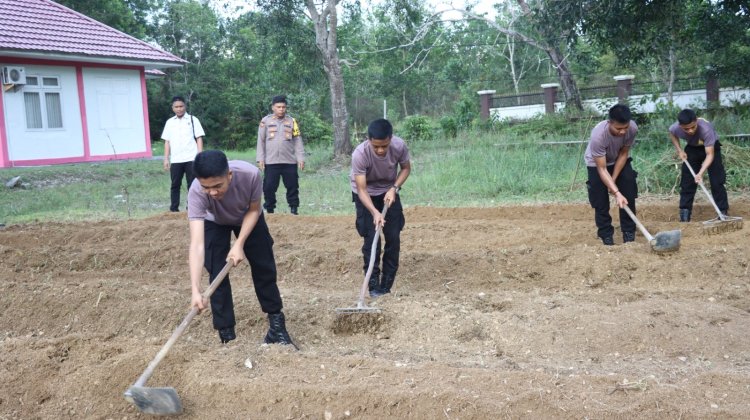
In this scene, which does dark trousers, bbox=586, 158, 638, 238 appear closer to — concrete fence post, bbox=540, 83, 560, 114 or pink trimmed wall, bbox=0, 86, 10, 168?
pink trimmed wall, bbox=0, 86, 10, 168

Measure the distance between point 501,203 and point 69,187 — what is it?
7952mm

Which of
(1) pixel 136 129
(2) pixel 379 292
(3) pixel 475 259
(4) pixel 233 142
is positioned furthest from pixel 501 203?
(4) pixel 233 142

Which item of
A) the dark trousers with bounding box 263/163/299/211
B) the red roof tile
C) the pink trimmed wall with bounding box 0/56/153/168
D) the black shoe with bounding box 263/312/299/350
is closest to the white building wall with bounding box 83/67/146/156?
the pink trimmed wall with bounding box 0/56/153/168

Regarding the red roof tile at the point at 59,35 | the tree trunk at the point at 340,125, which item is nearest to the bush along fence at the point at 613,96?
the tree trunk at the point at 340,125

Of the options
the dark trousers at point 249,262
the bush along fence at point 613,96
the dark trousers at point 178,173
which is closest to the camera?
the dark trousers at point 249,262

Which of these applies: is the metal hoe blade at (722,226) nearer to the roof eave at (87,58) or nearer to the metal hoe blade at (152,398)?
the metal hoe blade at (152,398)

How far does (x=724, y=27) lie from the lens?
1286 centimetres

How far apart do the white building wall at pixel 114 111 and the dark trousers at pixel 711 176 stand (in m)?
13.1

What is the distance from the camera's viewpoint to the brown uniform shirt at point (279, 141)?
30.7 ft

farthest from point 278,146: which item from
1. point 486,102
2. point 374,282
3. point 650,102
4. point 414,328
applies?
point 486,102

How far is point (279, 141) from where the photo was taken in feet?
30.7

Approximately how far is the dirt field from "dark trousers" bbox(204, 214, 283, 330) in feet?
0.85

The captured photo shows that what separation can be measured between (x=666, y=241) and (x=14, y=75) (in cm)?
1373

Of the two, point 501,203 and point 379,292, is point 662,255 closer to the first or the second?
point 379,292
